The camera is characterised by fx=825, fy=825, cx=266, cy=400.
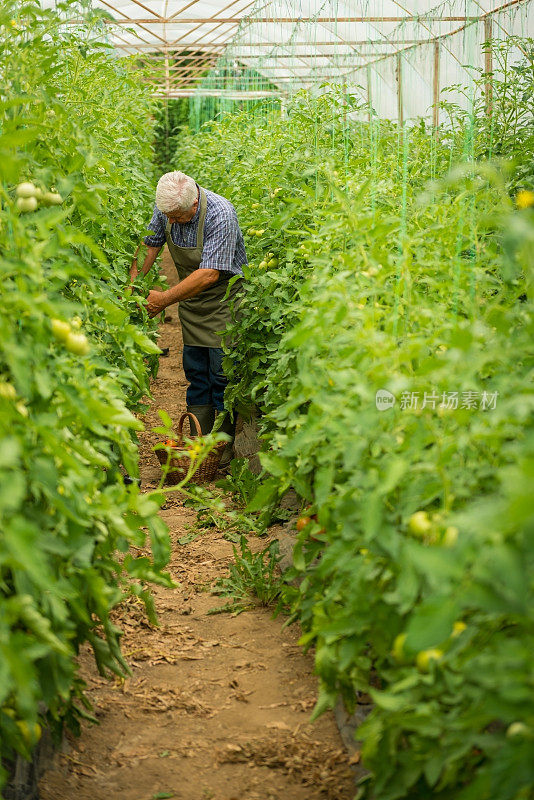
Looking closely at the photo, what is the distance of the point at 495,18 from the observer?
6406mm

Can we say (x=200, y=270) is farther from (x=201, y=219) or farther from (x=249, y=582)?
(x=249, y=582)

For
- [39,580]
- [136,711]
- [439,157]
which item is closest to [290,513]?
[136,711]

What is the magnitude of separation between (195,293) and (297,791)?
2878mm

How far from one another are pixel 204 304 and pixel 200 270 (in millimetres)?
311

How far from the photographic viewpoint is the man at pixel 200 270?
14.4ft

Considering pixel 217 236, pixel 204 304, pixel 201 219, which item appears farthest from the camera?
pixel 204 304

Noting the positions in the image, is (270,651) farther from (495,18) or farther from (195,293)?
(495,18)

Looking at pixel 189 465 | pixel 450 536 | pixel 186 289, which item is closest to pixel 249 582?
pixel 189 465

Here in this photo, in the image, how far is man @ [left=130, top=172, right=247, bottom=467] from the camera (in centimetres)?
439

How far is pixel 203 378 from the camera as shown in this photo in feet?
16.0

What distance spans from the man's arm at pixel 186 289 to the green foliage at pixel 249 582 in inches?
62.1

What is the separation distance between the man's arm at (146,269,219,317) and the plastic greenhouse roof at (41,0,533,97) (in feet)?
3.90

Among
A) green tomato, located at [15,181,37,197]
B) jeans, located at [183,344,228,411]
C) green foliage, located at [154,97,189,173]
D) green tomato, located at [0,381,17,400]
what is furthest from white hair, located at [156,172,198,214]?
green foliage, located at [154,97,189,173]

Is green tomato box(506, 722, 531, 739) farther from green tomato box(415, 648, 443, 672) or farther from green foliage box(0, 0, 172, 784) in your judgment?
green foliage box(0, 0, 172, 784)
